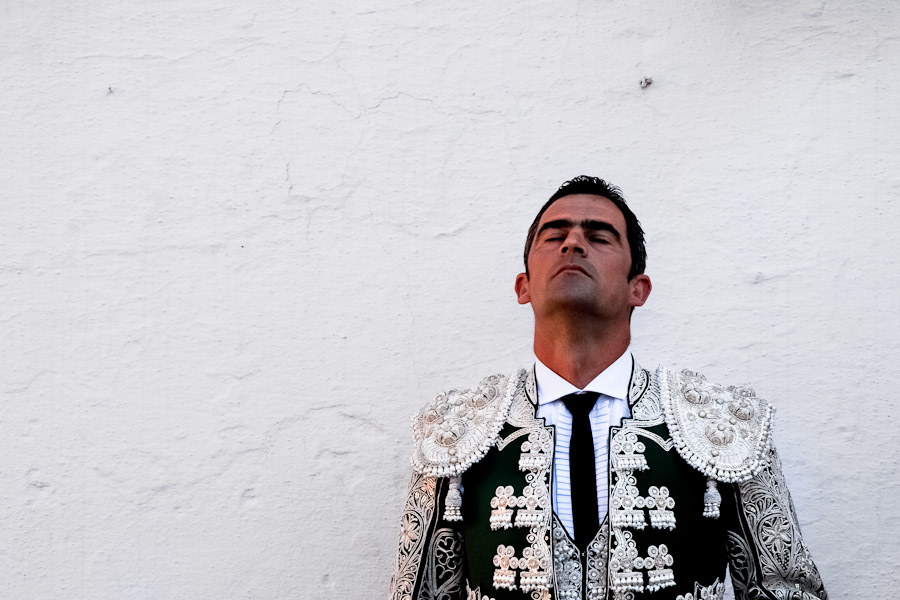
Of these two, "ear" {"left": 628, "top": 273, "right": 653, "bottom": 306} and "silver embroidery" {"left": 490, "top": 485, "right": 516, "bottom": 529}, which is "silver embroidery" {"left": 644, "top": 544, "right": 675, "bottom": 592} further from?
"ear" {"left": 628, "top": 273, "right": 653, "bottom": 306}

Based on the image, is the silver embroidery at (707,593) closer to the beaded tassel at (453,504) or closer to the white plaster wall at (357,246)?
the beaded tassel at (453,504)

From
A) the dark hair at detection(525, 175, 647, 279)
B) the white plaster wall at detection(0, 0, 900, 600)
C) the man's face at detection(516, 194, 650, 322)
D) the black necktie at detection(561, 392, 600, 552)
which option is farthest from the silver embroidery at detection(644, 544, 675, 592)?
the white plaster wall at detection(0, 0, 900, 600)

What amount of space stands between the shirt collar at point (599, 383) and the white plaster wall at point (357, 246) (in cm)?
56

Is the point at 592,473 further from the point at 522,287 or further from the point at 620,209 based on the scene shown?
the point at 620,209

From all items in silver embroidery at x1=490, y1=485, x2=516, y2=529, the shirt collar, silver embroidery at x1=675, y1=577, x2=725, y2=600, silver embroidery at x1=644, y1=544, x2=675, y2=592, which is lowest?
silver embroidery at x1=675, y1=577, x2=725, y2=600

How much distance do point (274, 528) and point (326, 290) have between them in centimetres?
65

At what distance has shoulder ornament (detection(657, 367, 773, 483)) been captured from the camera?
2203mm

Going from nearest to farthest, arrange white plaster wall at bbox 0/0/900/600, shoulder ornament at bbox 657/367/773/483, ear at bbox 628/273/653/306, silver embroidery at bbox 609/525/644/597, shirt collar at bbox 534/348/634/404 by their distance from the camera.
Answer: silver embroidery at bbox 609/525/644/597, shoulder ornament at bbox 657/367/773/483, shirt collar at bbox 534/348/634/404, ear at bbox 628/273/653/306, white plaster wall at bbox 0/0/900/600

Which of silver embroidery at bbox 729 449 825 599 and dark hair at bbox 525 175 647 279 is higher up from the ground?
dark hair at bbox 525 175 647 279

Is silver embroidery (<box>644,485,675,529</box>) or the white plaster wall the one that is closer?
silver embroidery (<box>644,485,675,529</box>)

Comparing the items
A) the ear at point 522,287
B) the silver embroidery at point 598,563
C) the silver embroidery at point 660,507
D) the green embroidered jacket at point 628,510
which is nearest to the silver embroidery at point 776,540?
the green embroidered jacket at point 628,510

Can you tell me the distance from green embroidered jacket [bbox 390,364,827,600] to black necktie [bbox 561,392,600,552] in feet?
0.11

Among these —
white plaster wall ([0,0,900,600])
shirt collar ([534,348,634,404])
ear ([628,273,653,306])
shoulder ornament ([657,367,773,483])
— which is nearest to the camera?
shoulder ornament ([657,367,773,483])

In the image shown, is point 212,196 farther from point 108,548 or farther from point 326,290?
point 108,548
